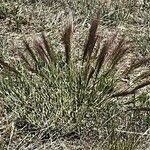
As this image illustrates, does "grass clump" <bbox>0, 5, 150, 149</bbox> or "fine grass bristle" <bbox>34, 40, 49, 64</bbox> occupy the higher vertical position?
"fine grass bristle" <bbox>34, 40, 49, 64</bbox>

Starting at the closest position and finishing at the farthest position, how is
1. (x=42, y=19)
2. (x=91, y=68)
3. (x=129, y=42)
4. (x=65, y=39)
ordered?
(x=65, y=39) → (x=91, y=68) → (x=129, y=42) → (x=42, y=19)

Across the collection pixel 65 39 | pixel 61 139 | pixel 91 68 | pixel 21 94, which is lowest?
pixel 61 139

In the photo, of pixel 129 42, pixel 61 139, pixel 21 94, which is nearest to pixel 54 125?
pixel 61 139

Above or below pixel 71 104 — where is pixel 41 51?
above

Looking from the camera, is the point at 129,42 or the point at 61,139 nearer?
the point at 61,139

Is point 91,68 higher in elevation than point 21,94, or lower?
higher

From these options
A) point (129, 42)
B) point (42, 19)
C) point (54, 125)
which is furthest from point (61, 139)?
point (42, 19)

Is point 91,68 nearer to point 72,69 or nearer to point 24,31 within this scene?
point 72,69

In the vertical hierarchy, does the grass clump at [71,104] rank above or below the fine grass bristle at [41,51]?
below

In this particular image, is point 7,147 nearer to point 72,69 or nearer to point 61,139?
point 61,139

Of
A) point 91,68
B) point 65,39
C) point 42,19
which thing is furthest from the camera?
point 42,19
